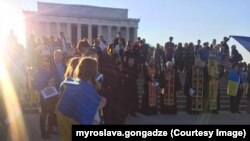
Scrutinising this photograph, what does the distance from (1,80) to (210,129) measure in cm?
323

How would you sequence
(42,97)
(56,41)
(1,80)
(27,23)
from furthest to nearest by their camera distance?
1. (27,23)
2. (56,41)
3. (42,97)
4. (1,80)

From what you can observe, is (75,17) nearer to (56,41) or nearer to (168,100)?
(56,41)

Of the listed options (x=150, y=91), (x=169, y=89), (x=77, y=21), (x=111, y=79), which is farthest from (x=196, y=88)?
(x=77, y=21)

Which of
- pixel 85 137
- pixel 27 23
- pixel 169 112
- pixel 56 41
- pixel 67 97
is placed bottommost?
pixel 169 112

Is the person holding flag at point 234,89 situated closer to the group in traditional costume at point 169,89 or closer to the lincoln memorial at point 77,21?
the group in traditional costume at point 169,89

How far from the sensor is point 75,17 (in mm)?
70188

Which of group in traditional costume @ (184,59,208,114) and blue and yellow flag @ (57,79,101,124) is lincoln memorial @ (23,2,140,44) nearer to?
group in traditional costume @ (184,59,208,114)

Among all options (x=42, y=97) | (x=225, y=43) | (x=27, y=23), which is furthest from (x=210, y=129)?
(x=27, y=23)

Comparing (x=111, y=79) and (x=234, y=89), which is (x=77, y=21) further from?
(x=111, y=79)

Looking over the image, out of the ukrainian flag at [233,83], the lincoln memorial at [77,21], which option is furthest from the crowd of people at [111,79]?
the lincoln memorial at [77,21]

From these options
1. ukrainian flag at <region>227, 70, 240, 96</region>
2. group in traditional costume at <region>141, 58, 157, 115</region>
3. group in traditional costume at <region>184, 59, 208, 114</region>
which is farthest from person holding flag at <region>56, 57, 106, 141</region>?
ukrainian flag at <region>227, 70, 240, 96</region>

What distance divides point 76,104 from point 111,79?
5.43 meters

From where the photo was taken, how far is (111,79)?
998 centimetres

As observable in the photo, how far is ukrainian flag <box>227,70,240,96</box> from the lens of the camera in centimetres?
1490
